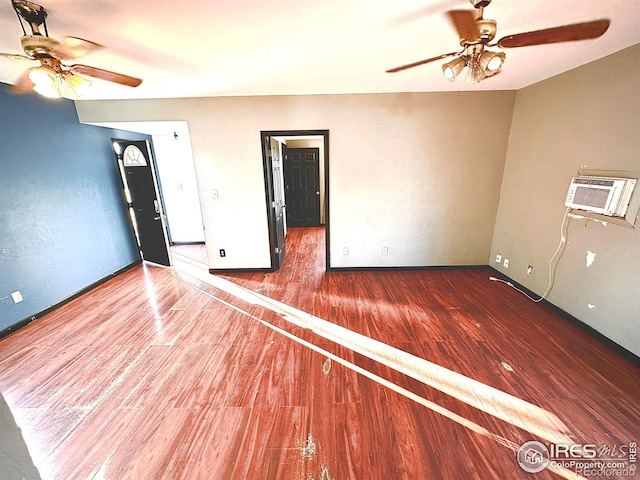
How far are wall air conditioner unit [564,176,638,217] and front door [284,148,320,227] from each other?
4854 mm

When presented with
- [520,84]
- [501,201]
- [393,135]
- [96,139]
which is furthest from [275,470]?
[96,139]

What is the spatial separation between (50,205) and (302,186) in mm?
4560

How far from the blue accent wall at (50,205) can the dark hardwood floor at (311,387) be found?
16.0 inches

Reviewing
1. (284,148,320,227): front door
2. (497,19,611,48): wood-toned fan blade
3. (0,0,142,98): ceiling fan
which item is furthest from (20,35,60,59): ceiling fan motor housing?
(284,148,320,227): front door

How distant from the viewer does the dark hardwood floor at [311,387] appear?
1439 millimetres

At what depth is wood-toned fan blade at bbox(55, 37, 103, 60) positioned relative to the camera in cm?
157

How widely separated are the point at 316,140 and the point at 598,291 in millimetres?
5574

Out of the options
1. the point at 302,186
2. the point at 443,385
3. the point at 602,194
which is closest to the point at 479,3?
the point at 602,194

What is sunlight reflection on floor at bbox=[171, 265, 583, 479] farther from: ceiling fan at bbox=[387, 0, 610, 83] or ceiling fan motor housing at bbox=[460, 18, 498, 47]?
ceiling fan motor housing at bbox=[460, 18, 498, 47]

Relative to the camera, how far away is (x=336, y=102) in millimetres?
3342

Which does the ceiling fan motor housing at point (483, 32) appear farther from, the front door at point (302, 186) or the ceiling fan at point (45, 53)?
the front door at point (302, 186)

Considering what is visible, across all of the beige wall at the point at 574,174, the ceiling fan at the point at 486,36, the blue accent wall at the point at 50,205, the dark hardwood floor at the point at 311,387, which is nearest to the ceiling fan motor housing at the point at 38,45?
the blue accent wall at the point at 50,205

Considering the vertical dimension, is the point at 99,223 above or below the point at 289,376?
above

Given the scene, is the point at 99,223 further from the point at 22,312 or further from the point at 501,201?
the point at 501,201
